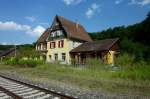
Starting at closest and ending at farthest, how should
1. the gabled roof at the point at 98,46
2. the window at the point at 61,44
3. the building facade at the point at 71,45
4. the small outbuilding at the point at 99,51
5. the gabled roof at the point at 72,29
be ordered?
the small outbuilding at the point at 99,51 < the gabled roof at the point at 98,46 < the building facade at the point at 71,45 < the gabled roof at the point at 72,29 < the window at the point at 61,44

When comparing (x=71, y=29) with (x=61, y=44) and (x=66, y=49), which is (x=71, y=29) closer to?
(x=61, y=44)

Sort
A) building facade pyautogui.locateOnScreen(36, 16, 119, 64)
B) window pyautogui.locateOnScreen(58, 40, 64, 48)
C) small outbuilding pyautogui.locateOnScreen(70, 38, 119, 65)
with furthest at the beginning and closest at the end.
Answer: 1. window pyautogui.locateOnScreen(58, 40, 64, 48)
2. building facade pyautogui.locateOnScreen(36, 16, 119, 64)
3. small outbuilding pyautogui.locateOnScreen(70, 38, 119, 65)

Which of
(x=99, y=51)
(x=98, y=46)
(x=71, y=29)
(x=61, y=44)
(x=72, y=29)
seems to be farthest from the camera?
(x=72, y=29)

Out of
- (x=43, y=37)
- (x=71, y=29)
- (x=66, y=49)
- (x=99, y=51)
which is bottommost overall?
(x=99, y=51)

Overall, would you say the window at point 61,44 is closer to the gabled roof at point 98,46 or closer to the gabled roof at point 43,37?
the gabled roof at point 98,46

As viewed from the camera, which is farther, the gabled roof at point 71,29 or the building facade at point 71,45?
the gabled roof at point 71,29

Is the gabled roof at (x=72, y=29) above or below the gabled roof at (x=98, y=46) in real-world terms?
above

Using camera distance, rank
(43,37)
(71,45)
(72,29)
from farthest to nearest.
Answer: (43,37), (72,29), (71,45)

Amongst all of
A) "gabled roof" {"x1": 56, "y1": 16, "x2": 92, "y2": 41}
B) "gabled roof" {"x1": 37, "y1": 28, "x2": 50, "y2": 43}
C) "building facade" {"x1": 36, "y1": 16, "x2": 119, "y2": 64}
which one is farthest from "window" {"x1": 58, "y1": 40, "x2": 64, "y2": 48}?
"gabled roof" {"x1": 37, "y1": 28, "x2": 50, "y2": 43}

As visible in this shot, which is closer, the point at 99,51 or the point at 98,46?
the point at 99,51

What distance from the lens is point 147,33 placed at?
4719 centimetres

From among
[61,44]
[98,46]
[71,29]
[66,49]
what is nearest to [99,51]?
[98,46]

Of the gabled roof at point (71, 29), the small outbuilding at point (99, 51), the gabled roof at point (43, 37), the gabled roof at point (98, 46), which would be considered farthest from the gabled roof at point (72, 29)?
the gabled roof at point (43, 37)

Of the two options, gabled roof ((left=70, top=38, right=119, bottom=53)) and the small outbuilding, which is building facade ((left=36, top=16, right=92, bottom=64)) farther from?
gabled roof ((left=70, top=38, right=119, bottom=53))
